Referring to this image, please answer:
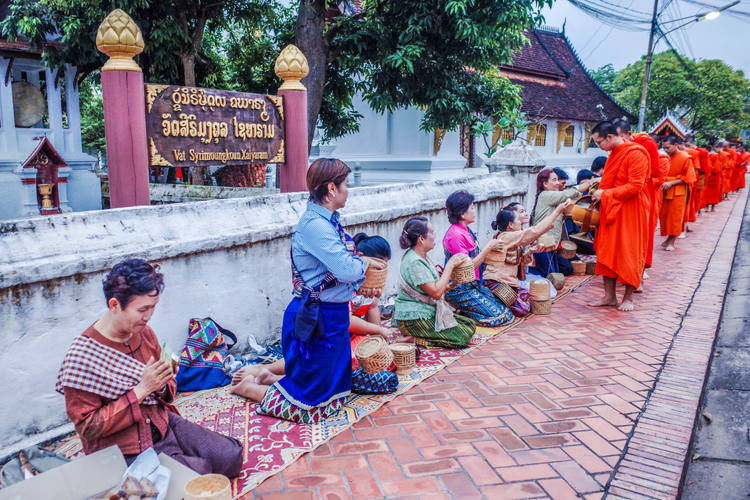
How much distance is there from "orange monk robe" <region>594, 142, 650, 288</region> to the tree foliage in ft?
85.3

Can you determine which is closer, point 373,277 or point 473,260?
point 373,277

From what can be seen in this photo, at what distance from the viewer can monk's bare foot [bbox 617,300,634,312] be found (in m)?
5.58

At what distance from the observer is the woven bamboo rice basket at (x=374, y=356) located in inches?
144

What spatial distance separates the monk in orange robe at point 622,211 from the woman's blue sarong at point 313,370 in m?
3.39

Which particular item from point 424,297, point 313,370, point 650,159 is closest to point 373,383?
point 313,370

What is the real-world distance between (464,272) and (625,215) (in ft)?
6.65

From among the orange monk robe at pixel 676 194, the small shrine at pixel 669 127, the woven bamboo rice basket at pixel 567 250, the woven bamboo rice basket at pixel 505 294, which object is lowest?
the woven bamboo rice basket at pixel 505 294

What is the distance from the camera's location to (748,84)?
98.0ft

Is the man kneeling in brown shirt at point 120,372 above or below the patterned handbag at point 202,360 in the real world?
above

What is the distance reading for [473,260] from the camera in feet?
15.4

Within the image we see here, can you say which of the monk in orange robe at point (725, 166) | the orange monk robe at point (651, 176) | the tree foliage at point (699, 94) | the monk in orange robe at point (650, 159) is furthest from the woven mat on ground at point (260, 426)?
the tree foliage at point (699, 94)

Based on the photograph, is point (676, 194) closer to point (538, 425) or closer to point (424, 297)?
point (424, 297)

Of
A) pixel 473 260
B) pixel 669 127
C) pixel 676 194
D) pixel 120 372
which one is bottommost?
pixel 120 372

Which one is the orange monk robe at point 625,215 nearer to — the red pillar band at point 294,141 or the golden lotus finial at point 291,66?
the red pillar band at point 294,141
